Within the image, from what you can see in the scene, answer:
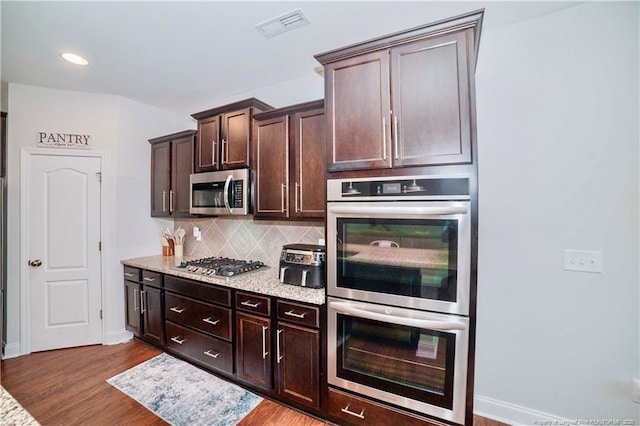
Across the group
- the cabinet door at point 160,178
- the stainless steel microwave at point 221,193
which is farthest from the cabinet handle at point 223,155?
the cabinet door at point 160,178

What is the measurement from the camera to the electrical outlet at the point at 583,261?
1.76 metres

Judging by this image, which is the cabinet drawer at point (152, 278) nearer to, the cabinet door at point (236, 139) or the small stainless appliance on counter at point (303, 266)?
the cabinet door at point (236, 139)

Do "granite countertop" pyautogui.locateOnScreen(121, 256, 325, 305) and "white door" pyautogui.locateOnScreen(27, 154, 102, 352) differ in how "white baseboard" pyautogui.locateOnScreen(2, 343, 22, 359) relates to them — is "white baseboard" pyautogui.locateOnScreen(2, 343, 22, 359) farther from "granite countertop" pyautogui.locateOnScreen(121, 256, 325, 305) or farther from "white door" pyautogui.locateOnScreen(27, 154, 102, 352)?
"granite countertop" pyautogui.locateOnScreen(121, 256, 325, 305)

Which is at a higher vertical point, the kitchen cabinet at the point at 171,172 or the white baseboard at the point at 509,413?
the kitchen cabinet at the point at 171,172

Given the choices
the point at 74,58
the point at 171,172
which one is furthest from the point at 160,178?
the point at 74,58

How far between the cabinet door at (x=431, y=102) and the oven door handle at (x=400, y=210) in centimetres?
26

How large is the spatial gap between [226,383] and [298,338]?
975mm

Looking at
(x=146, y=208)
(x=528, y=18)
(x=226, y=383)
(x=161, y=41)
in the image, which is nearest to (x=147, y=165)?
(x=146, y=208)

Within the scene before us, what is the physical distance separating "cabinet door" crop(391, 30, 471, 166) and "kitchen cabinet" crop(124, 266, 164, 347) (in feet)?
8.88

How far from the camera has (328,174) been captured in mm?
1914

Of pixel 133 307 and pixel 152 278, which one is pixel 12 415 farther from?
pixel 133 307

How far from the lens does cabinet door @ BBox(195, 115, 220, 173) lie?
2.89m

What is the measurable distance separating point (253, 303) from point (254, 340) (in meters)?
0.29

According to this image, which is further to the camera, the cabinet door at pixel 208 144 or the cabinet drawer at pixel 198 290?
the cabinet door at pixel 208 144
